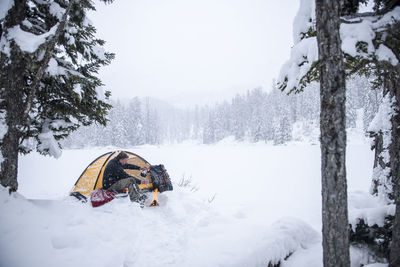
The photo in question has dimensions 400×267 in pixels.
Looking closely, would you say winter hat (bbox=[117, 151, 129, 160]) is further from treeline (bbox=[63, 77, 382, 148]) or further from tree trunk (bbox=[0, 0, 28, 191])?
treeline (bbox=[63, 77, 382, 148])

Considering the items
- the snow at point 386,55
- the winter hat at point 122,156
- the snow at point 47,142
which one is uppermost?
the snow at point 386,55

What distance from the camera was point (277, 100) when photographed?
2544 inches

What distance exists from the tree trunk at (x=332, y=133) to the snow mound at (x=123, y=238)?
1378mm

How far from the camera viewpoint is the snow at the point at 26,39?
3348 millimetres

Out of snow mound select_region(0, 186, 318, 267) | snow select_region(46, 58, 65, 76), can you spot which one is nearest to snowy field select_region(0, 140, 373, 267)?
snow mound select_region(0, 186, 318, 267)

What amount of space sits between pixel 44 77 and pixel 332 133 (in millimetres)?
5343

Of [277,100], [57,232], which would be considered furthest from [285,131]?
[57,232]

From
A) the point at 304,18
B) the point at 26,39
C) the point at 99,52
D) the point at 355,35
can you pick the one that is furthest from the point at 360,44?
the point at 26,39

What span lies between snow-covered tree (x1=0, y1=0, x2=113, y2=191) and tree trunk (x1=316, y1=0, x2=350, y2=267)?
3863mm

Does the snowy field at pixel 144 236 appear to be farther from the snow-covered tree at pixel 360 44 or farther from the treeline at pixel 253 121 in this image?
the treeline at pixel 253 121

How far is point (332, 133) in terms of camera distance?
250cm

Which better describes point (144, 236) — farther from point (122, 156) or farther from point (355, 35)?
point (355, 35)

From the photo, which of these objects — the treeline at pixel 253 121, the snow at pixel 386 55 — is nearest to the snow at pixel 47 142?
the snow at pixel 386 55

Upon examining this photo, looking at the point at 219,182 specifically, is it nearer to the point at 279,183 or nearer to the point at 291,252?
the point at 279,183
